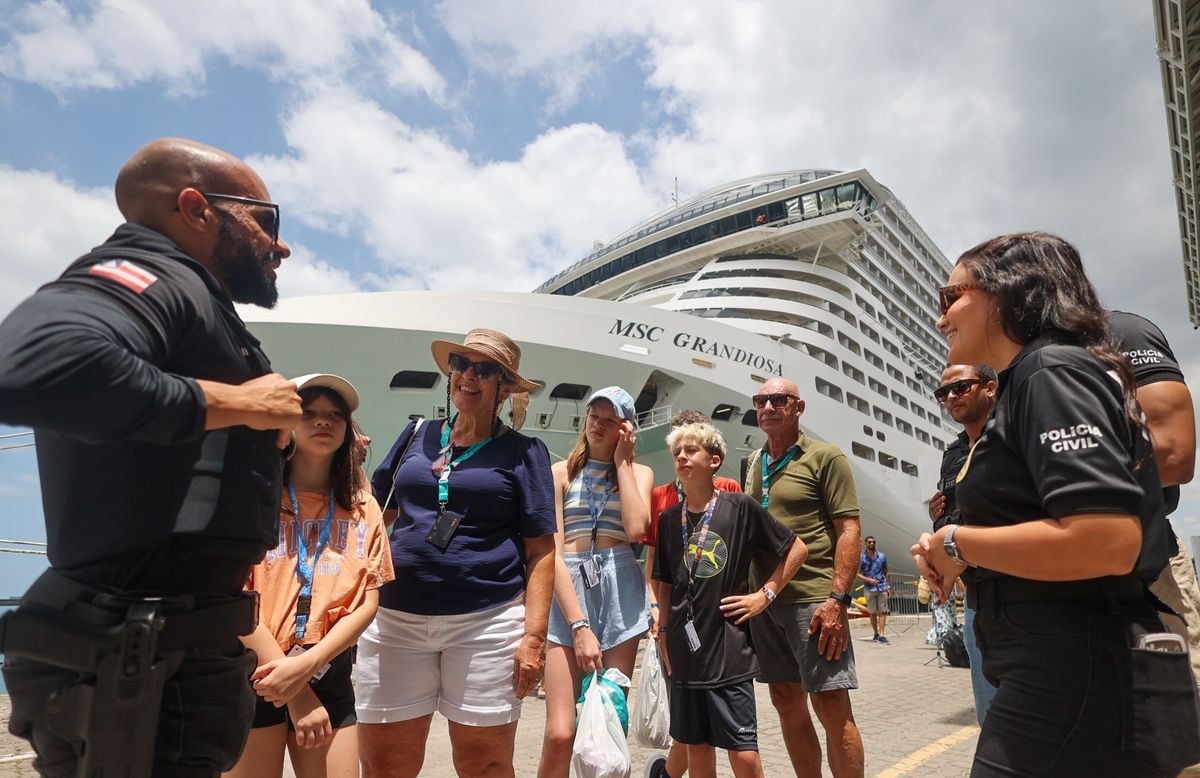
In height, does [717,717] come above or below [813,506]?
below

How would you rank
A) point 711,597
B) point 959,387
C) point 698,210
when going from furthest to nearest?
point 698,210, point 959,387, point 711,597

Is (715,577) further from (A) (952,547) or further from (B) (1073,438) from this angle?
(B) (1073,438)

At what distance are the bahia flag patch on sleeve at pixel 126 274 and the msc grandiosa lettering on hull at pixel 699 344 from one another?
12.2m

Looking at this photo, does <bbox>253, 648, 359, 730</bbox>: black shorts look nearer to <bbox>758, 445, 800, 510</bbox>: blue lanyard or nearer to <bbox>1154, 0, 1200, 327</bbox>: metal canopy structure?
<bbox>758, 445, 800, 510</bbox>: blue lanyard

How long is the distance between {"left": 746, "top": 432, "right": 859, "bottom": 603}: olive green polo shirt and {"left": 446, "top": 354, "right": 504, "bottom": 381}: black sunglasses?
1526 mm

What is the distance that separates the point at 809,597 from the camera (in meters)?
3.36

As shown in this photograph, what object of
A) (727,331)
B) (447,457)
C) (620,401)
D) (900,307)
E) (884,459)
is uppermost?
(900,307)

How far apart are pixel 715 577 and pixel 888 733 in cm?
270

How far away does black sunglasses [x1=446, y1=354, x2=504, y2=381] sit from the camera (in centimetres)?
276

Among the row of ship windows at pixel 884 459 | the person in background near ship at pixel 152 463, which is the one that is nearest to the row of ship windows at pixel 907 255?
the row of ship windows at pixel 884 459

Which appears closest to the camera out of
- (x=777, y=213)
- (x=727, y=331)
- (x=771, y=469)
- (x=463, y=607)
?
(x=463, y=607)

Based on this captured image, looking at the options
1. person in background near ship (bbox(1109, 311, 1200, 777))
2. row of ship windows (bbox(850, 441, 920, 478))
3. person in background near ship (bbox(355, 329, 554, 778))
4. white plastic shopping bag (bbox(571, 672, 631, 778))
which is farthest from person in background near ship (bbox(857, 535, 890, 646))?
person in background near ship (bbox(355, 329, 554, 778))

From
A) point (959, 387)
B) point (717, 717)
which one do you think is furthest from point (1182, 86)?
point (717, 717)

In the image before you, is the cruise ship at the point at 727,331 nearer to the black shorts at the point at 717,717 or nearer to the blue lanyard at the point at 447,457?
the blue lanyard at the point at 447,457
